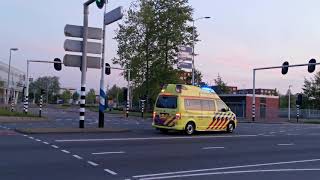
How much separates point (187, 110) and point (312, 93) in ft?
295

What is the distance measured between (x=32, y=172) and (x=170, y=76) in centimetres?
5097

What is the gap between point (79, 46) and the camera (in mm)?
26281

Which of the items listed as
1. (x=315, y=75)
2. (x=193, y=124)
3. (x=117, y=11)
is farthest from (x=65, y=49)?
(x=315, y=75)

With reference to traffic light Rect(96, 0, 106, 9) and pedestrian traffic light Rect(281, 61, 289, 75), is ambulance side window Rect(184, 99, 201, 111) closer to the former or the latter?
traffic light Rect(96, 0, 106, 9)

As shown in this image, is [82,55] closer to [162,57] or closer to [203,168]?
[203,168]

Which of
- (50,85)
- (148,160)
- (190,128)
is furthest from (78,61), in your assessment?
(50,85)

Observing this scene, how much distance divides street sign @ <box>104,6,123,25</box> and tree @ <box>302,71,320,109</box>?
88.8m

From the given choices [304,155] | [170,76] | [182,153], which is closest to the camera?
[182,153]

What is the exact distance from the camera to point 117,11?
26188 millimetres

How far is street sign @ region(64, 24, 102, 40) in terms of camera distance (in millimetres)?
25875

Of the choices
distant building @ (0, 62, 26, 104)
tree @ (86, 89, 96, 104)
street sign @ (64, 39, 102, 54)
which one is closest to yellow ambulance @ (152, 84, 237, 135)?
street sign @ (64, 39, 102, 54)

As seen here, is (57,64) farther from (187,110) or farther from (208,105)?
(187,110)

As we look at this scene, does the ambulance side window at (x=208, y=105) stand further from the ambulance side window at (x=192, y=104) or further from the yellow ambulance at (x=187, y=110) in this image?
the ambulance side window at (x=192, y=104)

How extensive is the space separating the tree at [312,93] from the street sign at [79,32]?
89452 mm
